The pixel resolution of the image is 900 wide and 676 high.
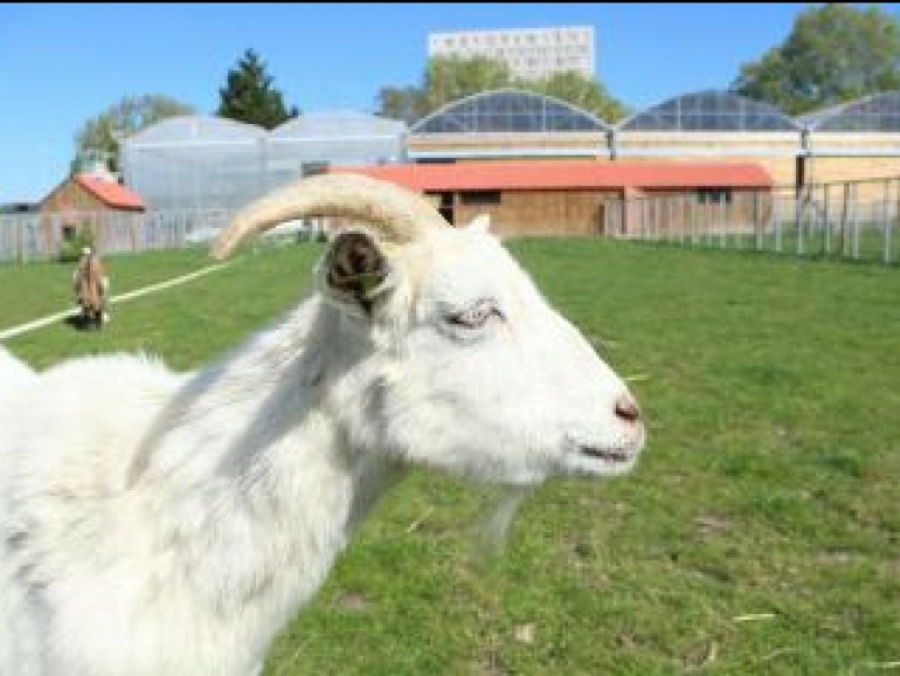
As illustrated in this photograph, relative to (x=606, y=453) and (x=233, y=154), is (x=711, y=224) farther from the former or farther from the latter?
(x=606, y=453)

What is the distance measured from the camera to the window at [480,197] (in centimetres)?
5462

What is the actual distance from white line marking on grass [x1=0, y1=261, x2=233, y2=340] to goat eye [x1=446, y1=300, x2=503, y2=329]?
6698mm

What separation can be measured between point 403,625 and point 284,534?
2.18 m

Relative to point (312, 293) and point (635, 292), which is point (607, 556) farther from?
point (635, 292)

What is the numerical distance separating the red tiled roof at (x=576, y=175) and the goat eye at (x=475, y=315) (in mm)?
49390

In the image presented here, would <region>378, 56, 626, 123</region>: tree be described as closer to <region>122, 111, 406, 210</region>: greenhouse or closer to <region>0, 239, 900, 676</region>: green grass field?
<region>122, 111, 406, 210</region>: greenhouse

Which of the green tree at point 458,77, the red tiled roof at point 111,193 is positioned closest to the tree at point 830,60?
the green tree at point 458,77

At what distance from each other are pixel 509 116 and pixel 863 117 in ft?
60.9

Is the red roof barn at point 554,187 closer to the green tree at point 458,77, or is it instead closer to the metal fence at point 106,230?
the metal fence at point 106,230

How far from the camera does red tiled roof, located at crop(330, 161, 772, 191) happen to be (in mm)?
54219

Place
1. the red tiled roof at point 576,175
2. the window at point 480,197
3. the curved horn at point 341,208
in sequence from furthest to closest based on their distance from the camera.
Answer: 1. the window at point 480,197
2. the red tiled roof at point 576,175
3. the curved horn at point 341,208

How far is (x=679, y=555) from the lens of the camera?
233 inches

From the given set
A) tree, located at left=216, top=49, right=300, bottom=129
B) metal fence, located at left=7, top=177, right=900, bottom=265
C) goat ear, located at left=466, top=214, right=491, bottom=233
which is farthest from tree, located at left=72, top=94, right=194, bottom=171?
goat ear, located at left=466, top=214, right=491, bottom=233

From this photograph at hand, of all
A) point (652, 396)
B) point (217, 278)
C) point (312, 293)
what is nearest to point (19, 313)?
point (217, 278)
